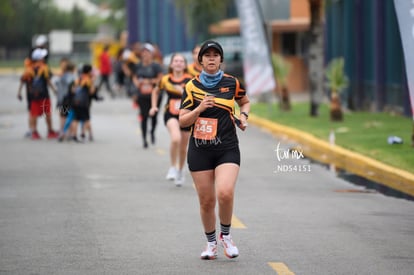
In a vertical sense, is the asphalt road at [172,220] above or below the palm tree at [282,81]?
above

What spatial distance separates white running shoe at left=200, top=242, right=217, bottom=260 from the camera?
10109 mm

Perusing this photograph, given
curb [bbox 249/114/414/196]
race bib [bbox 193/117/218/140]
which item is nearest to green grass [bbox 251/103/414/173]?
curb [bbox 249/114/414/196]

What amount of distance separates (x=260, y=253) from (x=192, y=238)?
3.58 ft

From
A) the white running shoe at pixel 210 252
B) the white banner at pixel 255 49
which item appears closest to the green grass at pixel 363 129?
the white banner at pixel 255 49

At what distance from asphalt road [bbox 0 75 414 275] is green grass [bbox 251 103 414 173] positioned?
1062mm

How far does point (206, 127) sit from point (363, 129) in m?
14.9

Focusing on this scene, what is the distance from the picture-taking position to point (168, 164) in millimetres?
19328

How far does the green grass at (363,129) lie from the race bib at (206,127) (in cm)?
697

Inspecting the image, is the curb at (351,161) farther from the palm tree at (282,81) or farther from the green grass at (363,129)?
the palm tree at (282,81)

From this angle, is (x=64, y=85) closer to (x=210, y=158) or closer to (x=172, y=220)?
(x=172, y=220)

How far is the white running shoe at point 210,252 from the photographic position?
33.2ft

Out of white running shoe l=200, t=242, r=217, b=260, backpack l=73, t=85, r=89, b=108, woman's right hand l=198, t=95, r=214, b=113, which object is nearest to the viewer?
woman's right hand l=198, t=95, r=214, b=113

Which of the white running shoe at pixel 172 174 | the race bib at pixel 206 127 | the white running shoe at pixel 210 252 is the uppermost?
the race bib at pixel 206 127

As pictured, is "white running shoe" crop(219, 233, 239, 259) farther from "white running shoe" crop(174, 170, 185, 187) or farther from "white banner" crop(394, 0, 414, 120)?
"white running shoe" crop(174, 170, 185, 187)
